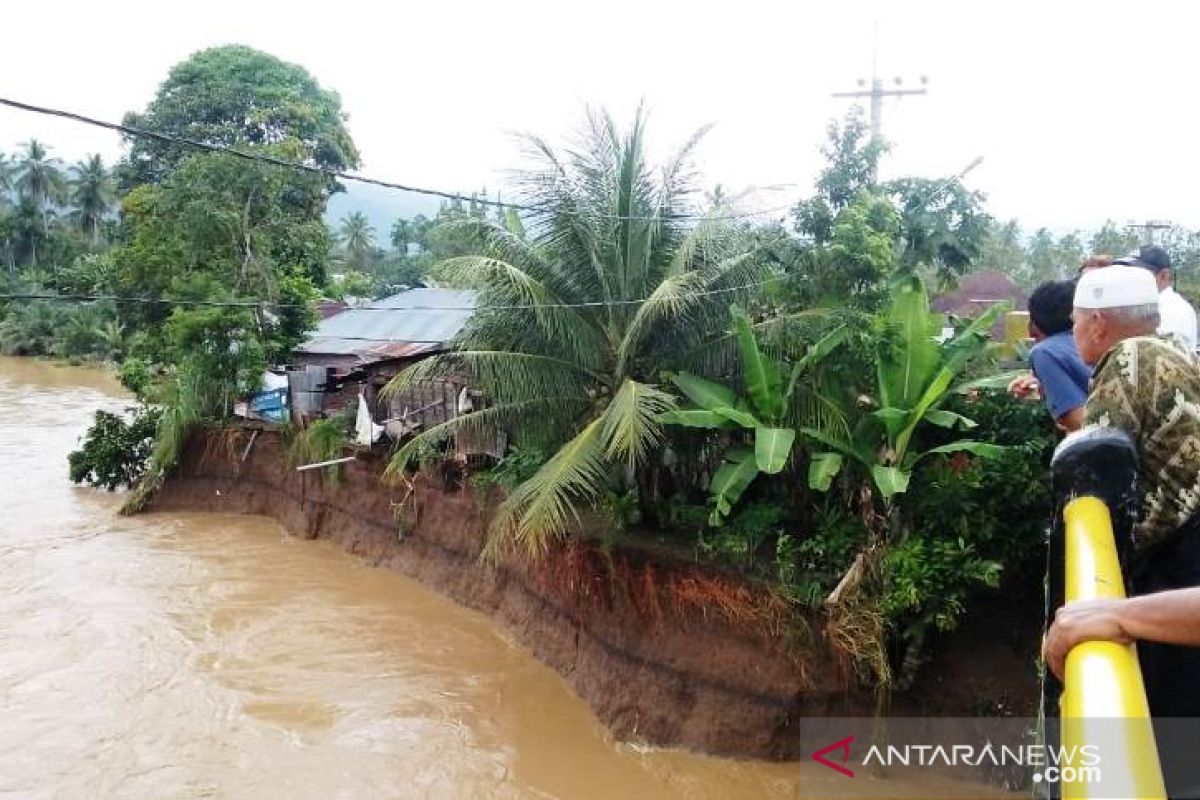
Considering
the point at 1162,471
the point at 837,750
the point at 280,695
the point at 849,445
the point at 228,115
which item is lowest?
the point at 280,695

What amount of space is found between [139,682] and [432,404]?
15.6 ft

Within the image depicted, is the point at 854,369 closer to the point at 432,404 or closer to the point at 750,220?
the point at 750,220

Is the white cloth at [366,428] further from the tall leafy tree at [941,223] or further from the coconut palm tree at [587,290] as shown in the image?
the tall leafy tree at [941,223]

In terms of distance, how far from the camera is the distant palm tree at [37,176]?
42562mm

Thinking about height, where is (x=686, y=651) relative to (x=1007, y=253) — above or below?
below

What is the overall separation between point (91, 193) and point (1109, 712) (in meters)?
50.5

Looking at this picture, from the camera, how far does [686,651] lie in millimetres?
7152

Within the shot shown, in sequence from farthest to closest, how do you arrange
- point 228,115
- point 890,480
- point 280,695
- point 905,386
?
point 228,115 → point 280,695 → point 905,386 → point 890,480

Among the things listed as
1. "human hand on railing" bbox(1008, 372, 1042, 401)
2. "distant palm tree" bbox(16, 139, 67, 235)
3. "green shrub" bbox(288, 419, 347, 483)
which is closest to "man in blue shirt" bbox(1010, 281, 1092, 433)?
"human hand on railing" bbox(1008, 372, 1042, 401)

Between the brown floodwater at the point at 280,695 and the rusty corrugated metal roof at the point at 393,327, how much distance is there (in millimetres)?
3672

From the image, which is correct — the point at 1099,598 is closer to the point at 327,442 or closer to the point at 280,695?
the point at 280,695

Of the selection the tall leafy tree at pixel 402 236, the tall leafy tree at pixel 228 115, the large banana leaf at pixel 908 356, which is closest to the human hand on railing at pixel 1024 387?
the large banana leaf at pixel 908 356

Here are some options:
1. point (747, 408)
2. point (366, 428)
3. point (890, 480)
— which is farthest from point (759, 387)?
point (366, 428)

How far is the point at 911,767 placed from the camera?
21.3ft
